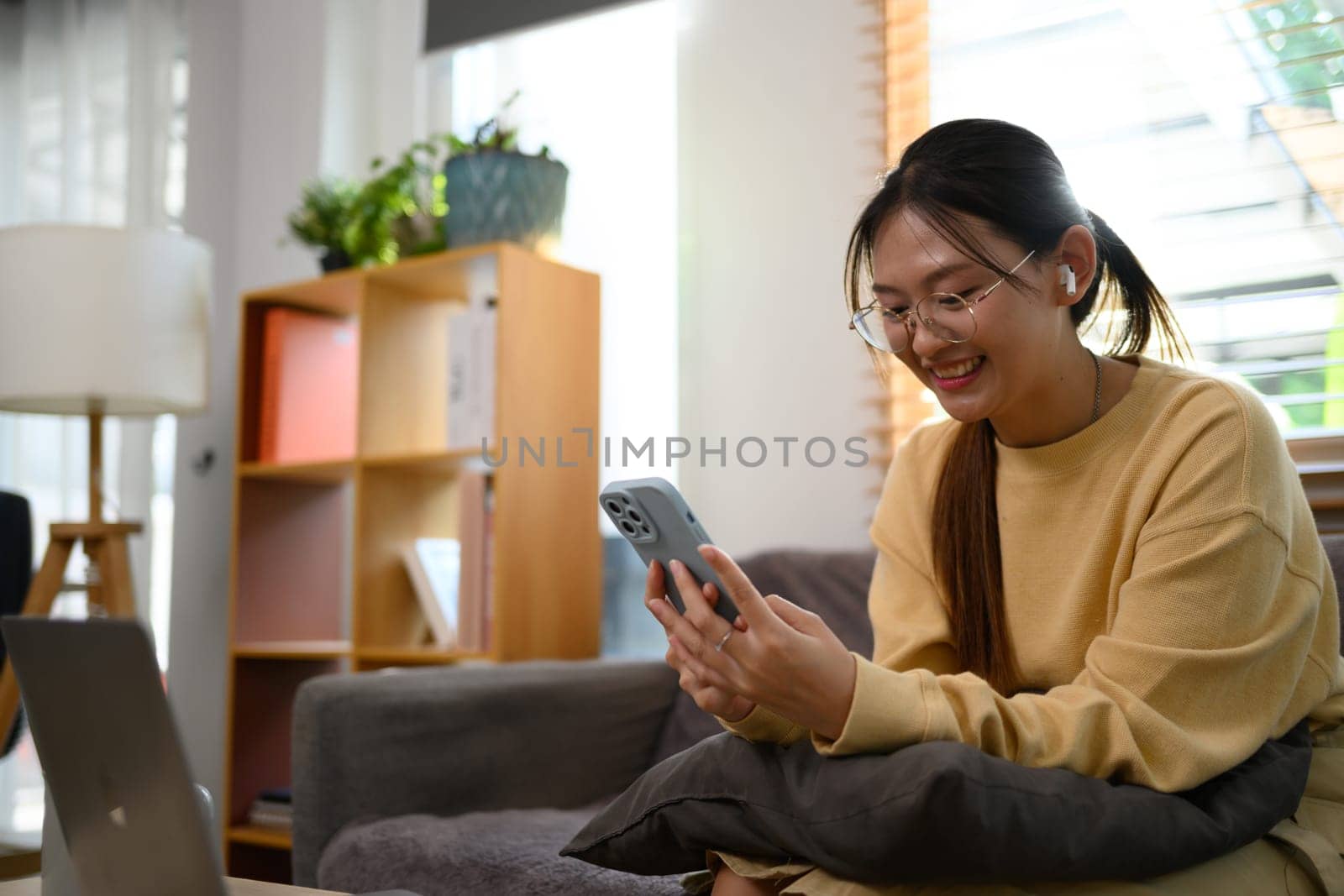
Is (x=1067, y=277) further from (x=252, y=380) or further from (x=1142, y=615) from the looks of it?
(x=252, y=380)

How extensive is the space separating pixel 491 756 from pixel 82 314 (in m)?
1.21

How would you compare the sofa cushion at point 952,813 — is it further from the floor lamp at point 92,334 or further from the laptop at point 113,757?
the floor lamp at point 92,334

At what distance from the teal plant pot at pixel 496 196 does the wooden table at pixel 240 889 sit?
4.98ft

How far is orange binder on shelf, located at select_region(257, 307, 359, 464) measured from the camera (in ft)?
8.88

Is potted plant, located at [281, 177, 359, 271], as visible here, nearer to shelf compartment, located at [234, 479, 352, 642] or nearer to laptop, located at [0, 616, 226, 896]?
shelf compartment, located at [234, 479, 352, 642]

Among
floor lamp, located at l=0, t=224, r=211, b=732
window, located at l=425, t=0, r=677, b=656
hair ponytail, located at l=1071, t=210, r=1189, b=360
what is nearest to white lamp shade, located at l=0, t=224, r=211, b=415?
floor lamp, located at l=0, t=224, r=211, b=732

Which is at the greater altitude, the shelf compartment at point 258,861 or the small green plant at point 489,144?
the small green plant at point 489,144

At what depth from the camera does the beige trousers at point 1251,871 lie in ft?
3.16

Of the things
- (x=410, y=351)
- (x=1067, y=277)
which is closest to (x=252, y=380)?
(x=410, y=351)

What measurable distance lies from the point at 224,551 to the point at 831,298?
1.64m

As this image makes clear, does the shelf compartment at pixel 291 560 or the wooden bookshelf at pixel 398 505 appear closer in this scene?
the wooden bookshelf at pixel 398 505

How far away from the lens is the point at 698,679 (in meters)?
1.07

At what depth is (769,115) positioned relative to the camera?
7.86ft

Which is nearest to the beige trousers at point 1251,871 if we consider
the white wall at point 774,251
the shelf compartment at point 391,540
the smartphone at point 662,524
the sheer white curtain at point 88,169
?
the smartphone at point 662,524
